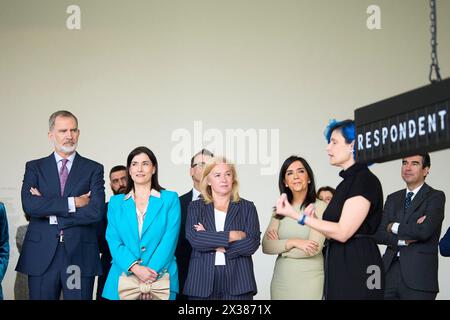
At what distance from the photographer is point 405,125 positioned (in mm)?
4781

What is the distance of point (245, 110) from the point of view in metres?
10.0

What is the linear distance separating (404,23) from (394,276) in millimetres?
3447

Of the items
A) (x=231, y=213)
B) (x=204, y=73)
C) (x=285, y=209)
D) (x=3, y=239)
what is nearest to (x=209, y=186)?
(x=231, y=213)

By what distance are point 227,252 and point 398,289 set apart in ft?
4.99

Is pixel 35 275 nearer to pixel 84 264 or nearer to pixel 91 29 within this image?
pixel 84 264

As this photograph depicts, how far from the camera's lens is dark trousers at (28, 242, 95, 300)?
7301 mm

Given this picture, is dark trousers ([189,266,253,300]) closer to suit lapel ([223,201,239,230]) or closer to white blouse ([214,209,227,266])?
white blouse ([214,209,227,266])

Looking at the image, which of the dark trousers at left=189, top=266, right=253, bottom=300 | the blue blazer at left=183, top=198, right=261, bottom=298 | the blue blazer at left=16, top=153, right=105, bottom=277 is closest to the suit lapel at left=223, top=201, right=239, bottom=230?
the blue blazer at left=183, top=198, right=261, bottom=298

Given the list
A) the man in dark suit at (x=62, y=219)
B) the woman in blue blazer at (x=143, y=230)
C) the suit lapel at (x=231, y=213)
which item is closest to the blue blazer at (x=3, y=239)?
the man in dark suit at (x=62, y=219)

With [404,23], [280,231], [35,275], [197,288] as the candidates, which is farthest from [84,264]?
[404,23]

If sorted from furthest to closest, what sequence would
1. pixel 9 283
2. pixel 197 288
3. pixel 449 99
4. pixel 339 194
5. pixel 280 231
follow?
pixel 9 283
pixel 280 231
pixel 197 288
pixel 339 194
pixel 449 99

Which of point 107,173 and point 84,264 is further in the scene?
point 107,173

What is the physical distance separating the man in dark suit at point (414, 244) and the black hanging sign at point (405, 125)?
107 inches
